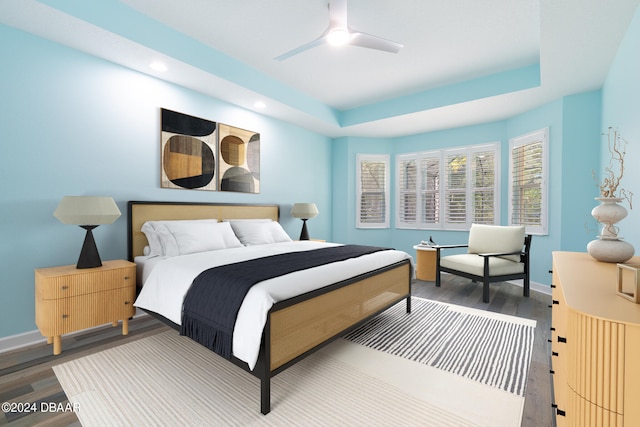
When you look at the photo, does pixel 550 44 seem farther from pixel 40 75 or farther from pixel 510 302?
pixel 40 75

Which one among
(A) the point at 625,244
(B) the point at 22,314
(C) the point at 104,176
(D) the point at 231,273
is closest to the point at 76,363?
(B) the point at 22,314

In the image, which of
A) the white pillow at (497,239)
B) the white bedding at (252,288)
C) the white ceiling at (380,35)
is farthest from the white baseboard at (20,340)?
the white pillow at (497,239)

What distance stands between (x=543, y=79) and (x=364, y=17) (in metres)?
2.31

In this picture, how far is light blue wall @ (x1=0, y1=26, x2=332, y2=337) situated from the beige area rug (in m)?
1.09

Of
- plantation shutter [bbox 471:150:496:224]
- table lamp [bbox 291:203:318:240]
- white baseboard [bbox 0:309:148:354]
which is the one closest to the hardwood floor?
white baseboard [bbox 0:309:148:354]

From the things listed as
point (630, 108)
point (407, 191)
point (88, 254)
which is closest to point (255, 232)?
point (88, 254)

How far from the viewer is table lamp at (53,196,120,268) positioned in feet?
8.14

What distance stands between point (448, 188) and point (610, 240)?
154 inches

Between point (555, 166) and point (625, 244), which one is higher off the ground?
point (555, 166)

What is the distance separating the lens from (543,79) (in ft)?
11.3

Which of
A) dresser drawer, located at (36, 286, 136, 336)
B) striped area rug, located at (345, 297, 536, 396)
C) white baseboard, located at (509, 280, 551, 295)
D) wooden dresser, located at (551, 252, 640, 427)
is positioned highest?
wooden dresser, located at (551, 252, 640, 427)

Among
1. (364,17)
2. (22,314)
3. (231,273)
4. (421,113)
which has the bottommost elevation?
(22,314)

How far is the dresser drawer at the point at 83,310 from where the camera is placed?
7.76ft

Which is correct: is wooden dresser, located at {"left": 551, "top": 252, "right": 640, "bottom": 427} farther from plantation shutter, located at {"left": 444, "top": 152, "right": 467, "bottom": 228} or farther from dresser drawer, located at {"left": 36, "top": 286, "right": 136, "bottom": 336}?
plantation shutter, located at {"left": 444, "top": 152, "right": 467, "bottom": 228}
